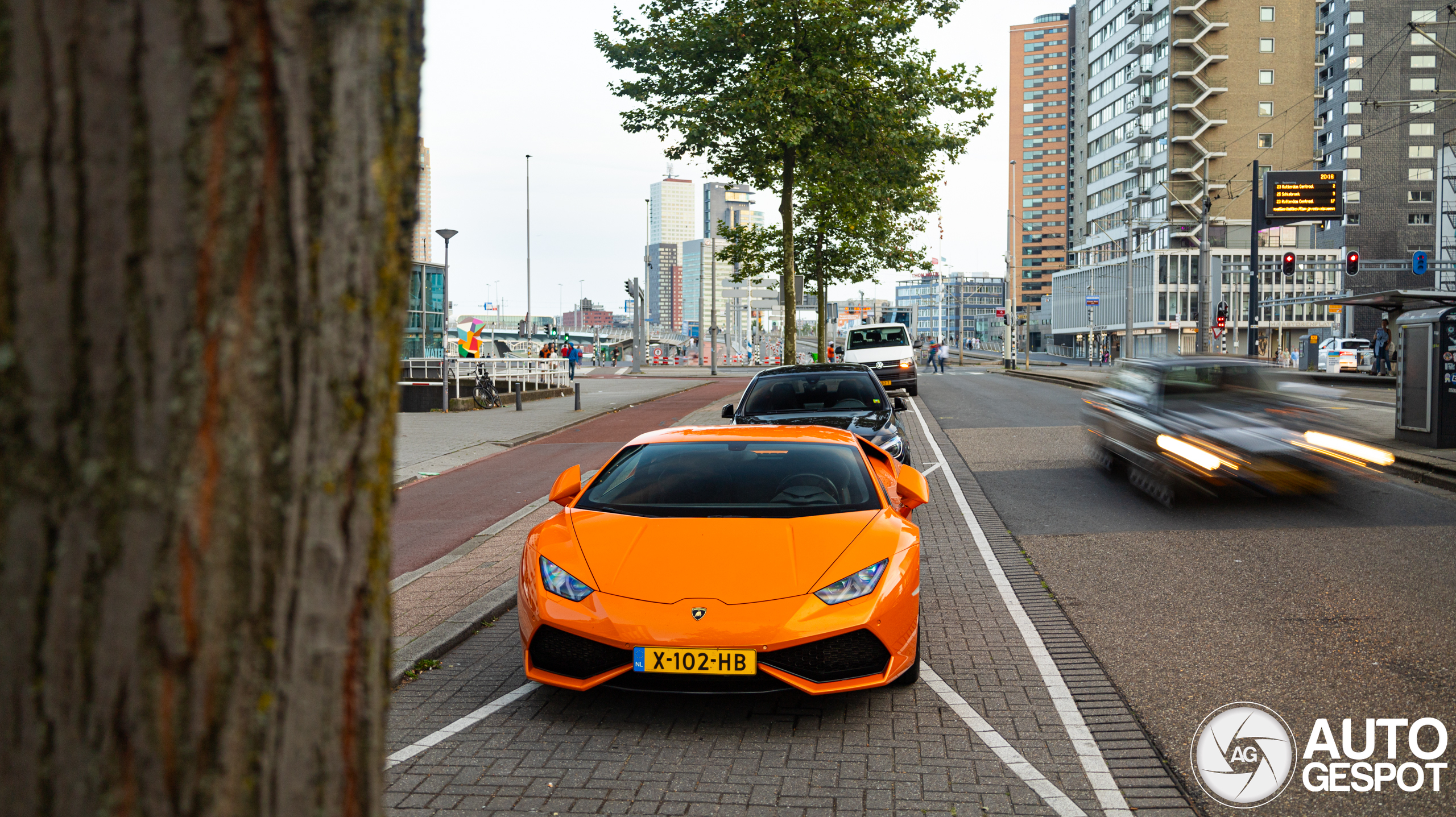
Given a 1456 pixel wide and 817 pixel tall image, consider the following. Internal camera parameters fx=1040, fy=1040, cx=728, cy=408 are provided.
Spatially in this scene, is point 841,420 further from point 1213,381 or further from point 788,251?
point 788,251

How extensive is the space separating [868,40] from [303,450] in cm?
2361

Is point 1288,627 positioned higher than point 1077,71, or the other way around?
point 1077,71

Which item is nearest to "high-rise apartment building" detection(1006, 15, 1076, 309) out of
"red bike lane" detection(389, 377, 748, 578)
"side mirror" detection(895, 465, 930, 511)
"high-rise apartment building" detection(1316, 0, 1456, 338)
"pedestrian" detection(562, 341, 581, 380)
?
"high-rise apartment building" detection(1316, 0, 1456, 338)

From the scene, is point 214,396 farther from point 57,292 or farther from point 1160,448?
point 1160,448

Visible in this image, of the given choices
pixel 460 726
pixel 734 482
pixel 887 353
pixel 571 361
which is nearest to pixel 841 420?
pixel 734 482

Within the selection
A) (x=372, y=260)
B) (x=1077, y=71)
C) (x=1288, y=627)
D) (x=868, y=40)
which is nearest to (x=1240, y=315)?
(x=1077, y=71)

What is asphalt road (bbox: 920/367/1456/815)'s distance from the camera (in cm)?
462

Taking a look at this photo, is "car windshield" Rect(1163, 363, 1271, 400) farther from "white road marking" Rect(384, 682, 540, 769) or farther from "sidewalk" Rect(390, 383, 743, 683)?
"white road marking" Rect(384, 682, 540, 769)

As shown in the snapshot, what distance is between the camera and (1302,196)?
149ft

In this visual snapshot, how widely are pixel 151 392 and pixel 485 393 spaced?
2828 centimetres

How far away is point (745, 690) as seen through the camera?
14.7 feet

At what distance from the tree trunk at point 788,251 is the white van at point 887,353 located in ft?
20.6

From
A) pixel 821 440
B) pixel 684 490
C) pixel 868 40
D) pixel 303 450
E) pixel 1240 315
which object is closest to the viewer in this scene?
pixel 303 450

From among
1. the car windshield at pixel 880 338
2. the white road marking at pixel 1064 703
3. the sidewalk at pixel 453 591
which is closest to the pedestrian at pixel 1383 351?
the car windshield at pixel 880 338
